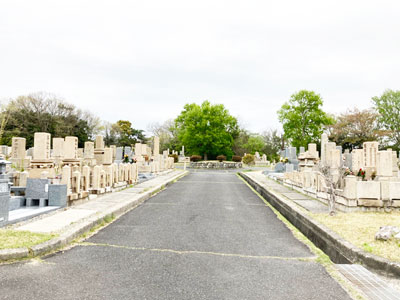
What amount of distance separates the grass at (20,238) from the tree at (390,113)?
46.9 meters

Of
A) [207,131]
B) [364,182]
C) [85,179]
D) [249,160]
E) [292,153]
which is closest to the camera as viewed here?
[364,182]

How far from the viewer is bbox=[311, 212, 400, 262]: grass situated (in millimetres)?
4324

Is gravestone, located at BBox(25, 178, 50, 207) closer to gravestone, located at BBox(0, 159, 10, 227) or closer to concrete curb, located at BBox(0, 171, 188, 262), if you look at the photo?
gravestone, located at BBox(0, 159, 10, 227)

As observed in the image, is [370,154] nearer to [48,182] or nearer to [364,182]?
[364,182]

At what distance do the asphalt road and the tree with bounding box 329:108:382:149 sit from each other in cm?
4178

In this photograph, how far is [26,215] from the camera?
607cm

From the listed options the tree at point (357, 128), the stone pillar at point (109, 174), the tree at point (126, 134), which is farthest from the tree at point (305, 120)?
the stone pillar at point (109, 174)

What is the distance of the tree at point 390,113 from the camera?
40.6 metres

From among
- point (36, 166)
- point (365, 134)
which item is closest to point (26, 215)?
point (36, 166)

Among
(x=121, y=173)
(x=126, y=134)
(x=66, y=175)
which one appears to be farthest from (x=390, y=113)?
(x=126, y=134)

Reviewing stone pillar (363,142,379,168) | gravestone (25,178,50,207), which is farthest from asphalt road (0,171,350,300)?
stone pillar (363,142,379,168)

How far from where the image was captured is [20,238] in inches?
184

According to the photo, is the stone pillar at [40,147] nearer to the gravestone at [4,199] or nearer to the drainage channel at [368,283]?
the gravestone at [4,199]

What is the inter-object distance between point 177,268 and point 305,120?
46.9m
